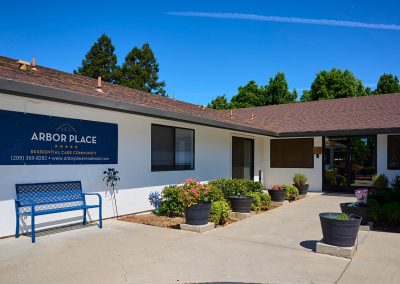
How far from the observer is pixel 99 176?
28.0 feet

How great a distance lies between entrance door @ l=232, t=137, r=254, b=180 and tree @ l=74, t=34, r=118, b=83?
24.9 metres

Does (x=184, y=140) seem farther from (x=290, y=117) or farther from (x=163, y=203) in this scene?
(x=290, y=117)

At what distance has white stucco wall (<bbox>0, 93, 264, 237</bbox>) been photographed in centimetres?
676

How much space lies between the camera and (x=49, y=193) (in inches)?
284

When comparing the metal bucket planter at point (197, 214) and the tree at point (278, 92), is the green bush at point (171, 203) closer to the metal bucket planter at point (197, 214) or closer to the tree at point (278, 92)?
the metal bucket planter at point (197, 214)

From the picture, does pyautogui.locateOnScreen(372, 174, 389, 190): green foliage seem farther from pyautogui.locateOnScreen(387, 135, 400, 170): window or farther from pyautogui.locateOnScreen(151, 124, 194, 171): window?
pyautogui.locateOnScreen(151, 124, 194, 171): window

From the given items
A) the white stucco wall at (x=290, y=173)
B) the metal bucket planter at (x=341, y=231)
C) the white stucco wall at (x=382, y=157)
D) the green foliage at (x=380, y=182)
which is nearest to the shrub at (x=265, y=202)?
the metal bucket planter at (x=341, y=231)

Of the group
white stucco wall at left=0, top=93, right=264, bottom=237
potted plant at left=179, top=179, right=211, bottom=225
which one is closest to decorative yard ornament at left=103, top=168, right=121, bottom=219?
white stucco wall at left=0, top=93, right=264, bottom=237

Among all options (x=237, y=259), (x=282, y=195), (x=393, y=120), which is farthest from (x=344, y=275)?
(x=393, y=120)

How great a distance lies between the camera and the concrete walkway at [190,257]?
15.4 feet

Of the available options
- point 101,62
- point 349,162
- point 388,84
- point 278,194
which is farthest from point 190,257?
point 388,84

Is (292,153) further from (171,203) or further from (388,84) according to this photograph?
(388,84)

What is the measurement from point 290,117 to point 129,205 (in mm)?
11647

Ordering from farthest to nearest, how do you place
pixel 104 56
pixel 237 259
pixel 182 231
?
pixel 104 56, pixel 182 231, pixel 237 259
